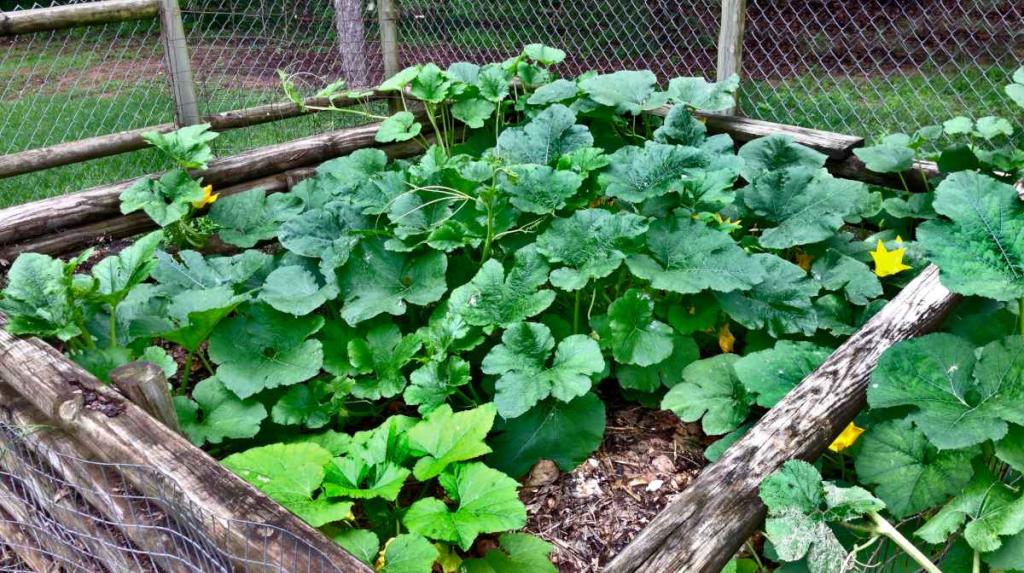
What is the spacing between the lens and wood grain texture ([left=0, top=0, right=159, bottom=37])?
146 inches

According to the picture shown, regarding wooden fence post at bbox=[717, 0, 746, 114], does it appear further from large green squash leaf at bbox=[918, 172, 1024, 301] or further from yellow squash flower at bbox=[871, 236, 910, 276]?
large green squash leaf at bbox=[918, 172, 1024, 301]

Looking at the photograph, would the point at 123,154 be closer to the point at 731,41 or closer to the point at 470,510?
the point at 731,41

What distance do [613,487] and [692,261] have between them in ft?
2.36

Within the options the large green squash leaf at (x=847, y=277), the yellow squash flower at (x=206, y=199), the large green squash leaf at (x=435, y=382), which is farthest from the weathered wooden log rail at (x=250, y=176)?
the large green squash leaf at (x=435, y=382)

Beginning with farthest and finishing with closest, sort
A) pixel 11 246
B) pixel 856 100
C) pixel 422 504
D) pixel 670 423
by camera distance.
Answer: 1. pixel 856 100
2. pixel 11 246
3. pixel 670 423
4. pixel 422 504

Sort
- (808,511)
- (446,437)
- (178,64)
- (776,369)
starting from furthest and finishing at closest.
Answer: (178,64) → (776,369) → (446,437) → (808,511)

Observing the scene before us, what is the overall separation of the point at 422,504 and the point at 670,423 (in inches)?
37.6

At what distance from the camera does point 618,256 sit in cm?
250

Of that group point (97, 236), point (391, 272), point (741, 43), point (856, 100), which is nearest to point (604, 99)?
point (741, 43)

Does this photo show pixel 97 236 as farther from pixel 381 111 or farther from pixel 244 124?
pixel 381 111

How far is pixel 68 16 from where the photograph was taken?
3.79m

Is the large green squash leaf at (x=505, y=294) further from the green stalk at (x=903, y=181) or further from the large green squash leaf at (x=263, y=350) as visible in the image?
the green stalk at (x=903, y=181)

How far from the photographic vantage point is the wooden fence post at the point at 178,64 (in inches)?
162

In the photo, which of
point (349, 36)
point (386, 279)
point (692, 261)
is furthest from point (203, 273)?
point (349, 36)
